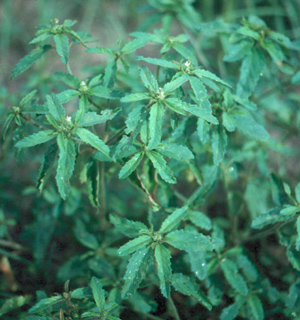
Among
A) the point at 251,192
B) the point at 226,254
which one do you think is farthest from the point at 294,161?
the point at 226,254

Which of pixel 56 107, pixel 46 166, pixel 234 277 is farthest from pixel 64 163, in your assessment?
pixel 234 277

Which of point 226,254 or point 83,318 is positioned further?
point 226,254

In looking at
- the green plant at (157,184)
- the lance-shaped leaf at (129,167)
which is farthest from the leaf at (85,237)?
the lance-shaped leaf at (129,167)

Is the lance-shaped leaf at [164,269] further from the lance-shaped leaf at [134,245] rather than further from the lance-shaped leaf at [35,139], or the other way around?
the lance-shaped leaf at [35,139]

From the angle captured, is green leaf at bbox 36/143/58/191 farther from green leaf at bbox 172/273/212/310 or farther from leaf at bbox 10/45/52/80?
green leaf at bbox 172/273/212/310

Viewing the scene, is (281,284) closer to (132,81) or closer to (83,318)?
(83,318)

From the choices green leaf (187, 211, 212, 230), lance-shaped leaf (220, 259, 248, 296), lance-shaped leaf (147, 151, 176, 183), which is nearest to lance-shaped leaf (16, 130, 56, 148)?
lance-shaped leaf (147, 151, 176, 183)

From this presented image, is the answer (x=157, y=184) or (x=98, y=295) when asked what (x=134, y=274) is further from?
(x=157, y=184)
